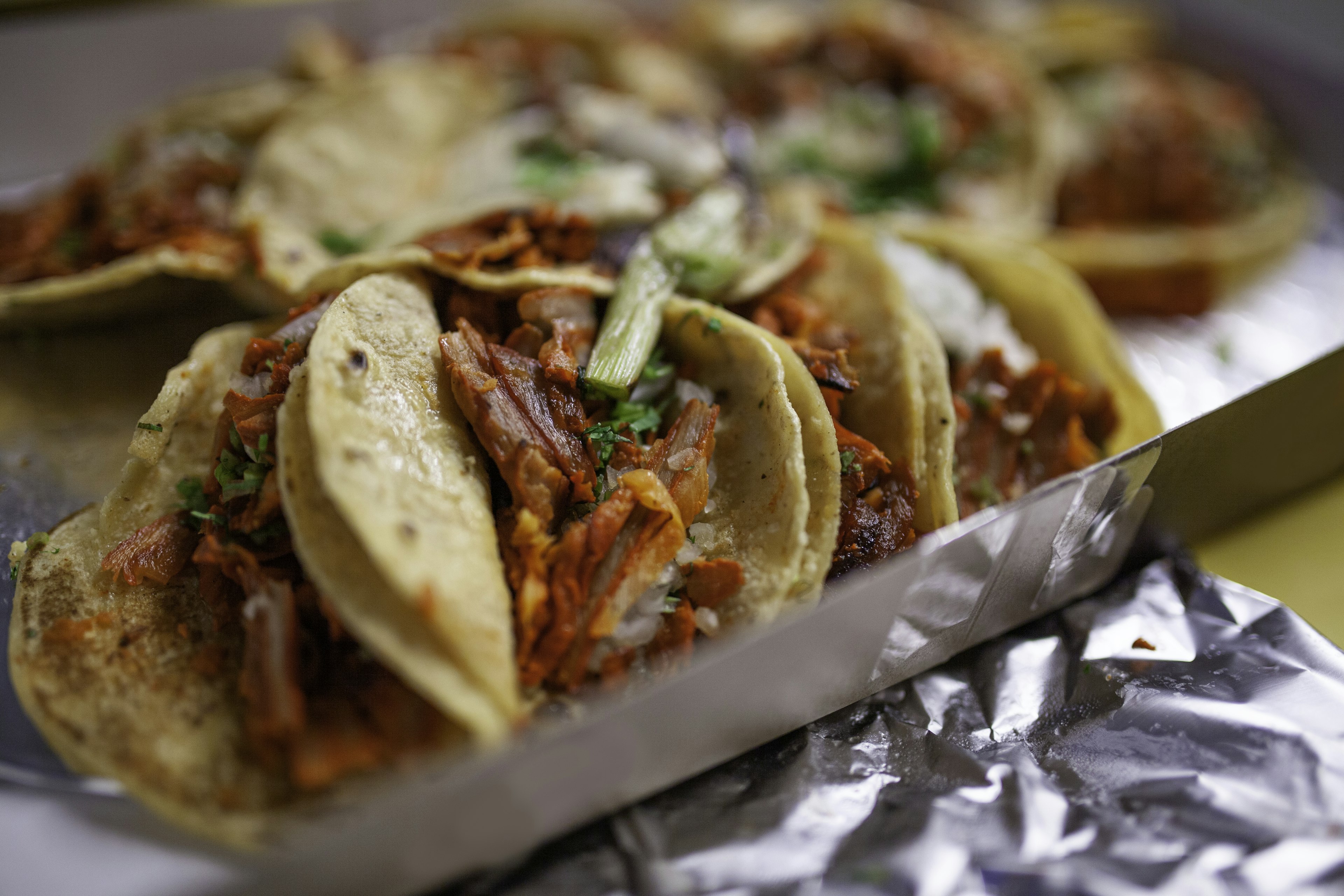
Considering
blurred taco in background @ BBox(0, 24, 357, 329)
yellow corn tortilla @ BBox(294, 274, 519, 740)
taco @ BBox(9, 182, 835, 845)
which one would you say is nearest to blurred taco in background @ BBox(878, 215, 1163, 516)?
taco @ BBox(9, 182, 835, 845)

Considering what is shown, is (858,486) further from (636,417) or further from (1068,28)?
(1068,28)

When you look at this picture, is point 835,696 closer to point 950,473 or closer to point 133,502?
point 950,473

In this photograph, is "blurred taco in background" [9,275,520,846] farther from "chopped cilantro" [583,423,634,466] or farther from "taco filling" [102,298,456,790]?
"chopped cilantro" [583,423,634,466]

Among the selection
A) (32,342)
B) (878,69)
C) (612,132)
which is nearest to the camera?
(32,342)

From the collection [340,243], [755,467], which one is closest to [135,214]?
[340,243]

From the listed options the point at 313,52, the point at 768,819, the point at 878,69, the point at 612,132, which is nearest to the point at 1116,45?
the point at 878,69

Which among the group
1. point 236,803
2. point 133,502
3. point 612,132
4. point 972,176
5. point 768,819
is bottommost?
point 768,819
